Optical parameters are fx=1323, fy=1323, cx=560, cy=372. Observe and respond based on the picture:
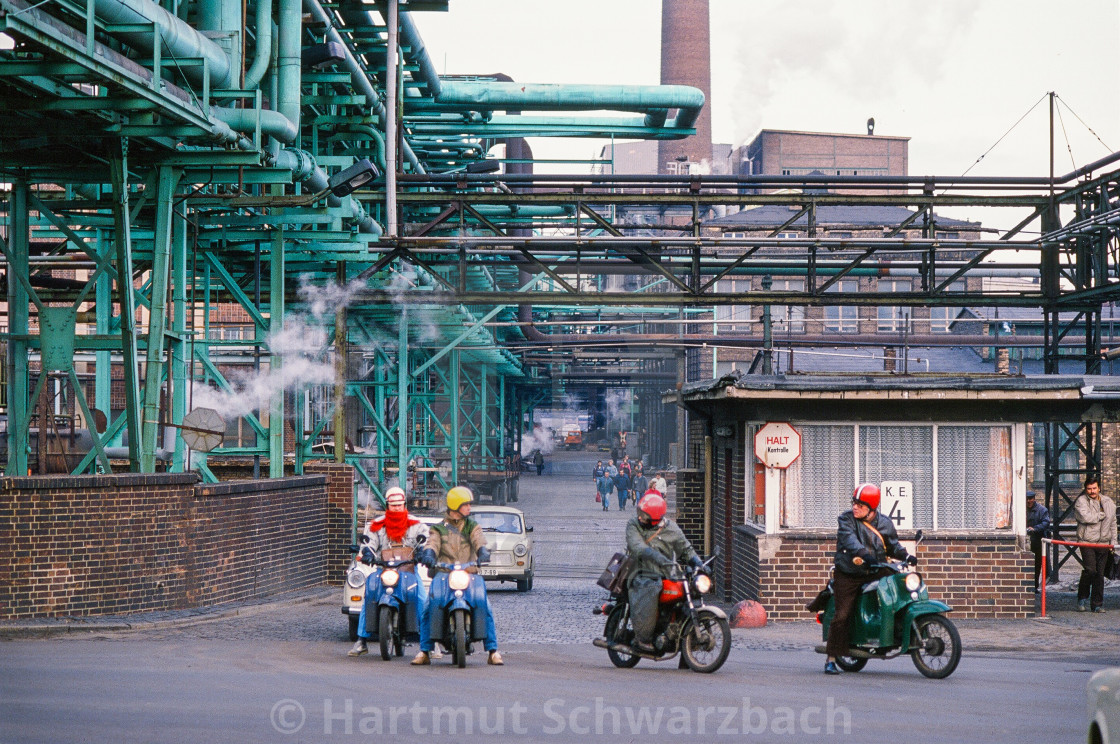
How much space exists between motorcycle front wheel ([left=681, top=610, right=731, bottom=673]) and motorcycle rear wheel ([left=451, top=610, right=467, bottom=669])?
1797 mm

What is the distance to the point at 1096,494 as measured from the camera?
682 inches

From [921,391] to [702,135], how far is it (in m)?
51.1

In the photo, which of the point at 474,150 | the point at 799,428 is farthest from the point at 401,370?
the point at 799,428

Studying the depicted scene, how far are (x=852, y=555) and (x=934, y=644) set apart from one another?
96 centimetres

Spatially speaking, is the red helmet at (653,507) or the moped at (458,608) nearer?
the moped at (458,608)

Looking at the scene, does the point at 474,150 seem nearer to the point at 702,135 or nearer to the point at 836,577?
the point at 836,577

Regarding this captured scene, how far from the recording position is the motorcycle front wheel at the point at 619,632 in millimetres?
11172

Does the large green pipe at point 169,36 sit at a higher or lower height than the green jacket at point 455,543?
higher

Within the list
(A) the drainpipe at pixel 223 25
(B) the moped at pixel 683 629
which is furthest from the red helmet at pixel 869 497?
(A) the drainpipe at pixel 223 25

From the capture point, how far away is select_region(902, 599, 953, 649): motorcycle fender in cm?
1065

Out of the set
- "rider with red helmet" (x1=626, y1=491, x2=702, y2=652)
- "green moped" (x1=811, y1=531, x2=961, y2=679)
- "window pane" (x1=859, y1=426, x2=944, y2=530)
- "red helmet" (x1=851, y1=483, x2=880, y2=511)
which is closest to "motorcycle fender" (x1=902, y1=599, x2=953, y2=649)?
"green moped" (x1=811, y1=531, x2=961, y2=679)

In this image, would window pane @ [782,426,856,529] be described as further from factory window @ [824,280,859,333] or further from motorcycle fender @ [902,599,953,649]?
factory window @ [824,280,859,333]

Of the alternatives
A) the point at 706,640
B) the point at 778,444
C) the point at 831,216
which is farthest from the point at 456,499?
the point at 831,216

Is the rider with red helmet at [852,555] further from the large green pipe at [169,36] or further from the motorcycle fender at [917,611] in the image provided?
the large green pipe at [169,36]
